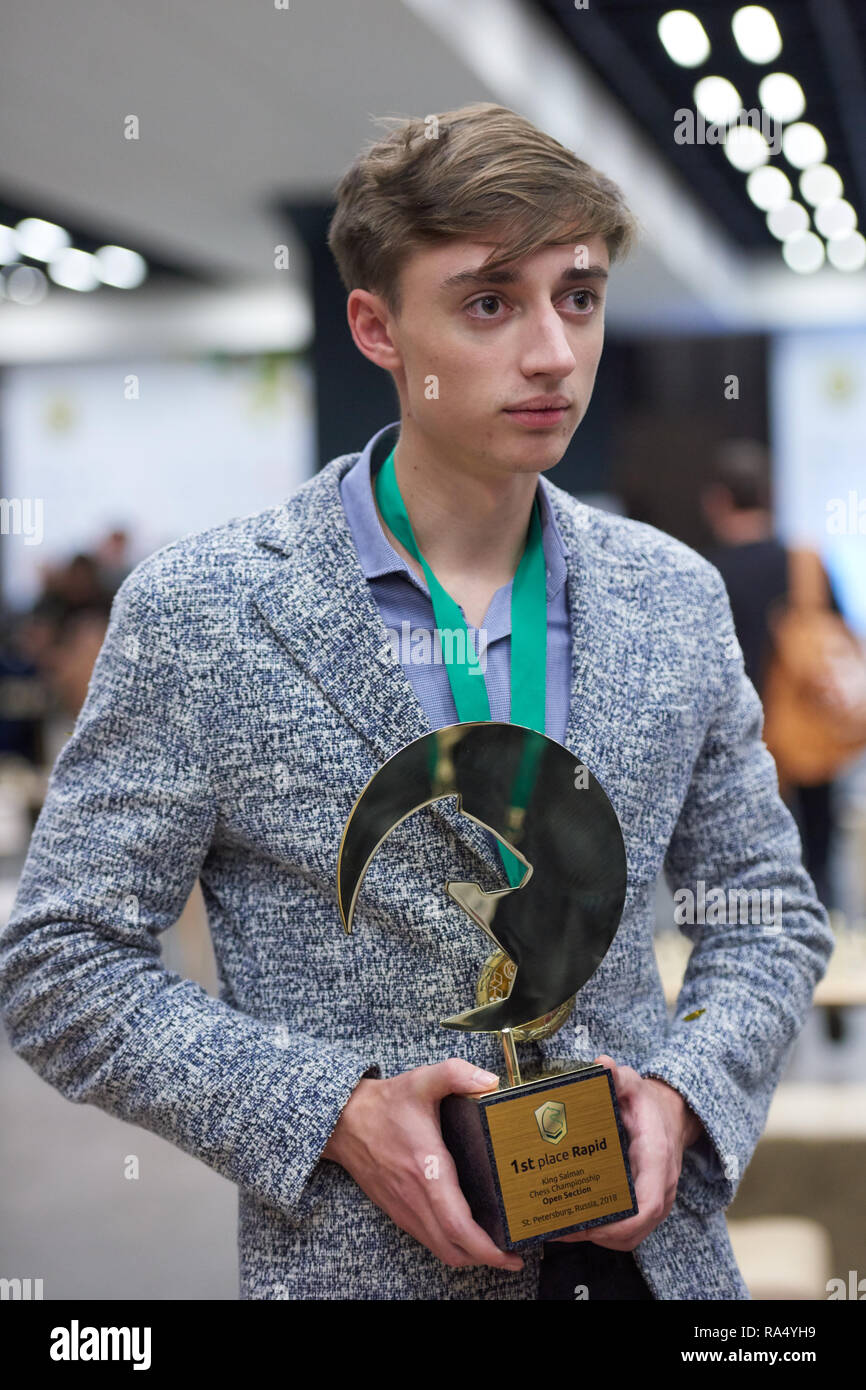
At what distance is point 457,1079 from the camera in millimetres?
1022

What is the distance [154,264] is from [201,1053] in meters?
9.24

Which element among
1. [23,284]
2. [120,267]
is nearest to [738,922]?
[120,267]

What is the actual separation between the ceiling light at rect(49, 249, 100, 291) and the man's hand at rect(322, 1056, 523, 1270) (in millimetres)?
8672

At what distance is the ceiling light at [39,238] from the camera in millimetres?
7871

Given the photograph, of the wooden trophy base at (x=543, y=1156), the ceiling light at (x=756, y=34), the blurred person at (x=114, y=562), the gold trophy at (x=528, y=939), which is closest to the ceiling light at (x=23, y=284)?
the blurred person at (x=114, y=562)

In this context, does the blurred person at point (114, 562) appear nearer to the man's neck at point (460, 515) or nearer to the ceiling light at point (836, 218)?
the ceiling light at point (836, 218)

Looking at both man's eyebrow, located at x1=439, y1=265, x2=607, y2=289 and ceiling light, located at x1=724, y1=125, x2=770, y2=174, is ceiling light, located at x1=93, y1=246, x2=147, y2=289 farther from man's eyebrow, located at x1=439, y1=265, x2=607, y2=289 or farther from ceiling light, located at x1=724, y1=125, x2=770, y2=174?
man's eyebrow, located at x1=439, y1=265, x2=607, y2=289

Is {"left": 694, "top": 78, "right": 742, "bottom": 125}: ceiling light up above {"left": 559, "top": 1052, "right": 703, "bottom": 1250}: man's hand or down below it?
above

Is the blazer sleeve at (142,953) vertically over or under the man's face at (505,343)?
under

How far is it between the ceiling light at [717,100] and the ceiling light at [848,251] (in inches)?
107

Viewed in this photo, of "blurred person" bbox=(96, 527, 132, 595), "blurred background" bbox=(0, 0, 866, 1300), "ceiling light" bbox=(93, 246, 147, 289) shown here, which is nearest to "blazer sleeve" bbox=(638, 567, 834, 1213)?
"blurred background" bbox=(0, 0, 866, 1300)

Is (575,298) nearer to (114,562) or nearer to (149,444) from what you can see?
(114,562)

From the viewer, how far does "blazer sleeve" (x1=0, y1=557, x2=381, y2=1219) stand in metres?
1.14

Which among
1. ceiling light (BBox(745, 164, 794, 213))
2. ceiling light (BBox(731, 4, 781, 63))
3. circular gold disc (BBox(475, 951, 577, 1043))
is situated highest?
ceiling light (BBox(745, 164, 794, 213))
